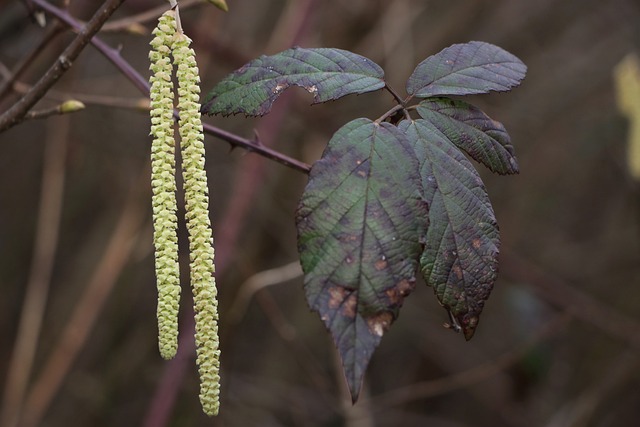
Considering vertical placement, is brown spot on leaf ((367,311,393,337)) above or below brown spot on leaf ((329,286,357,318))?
below

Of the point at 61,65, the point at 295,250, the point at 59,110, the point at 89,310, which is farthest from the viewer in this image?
the point at 295,250

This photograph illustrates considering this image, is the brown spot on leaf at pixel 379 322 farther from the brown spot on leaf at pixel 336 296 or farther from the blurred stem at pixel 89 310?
the blurred stem at pixel 89 310

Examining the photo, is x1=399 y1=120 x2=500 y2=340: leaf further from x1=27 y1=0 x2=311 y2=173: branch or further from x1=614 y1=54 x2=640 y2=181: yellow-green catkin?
x1=614 y1=54 x2=640 y2=181: yellow-green catkin

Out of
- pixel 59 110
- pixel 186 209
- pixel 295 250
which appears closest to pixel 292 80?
pixel 186 209

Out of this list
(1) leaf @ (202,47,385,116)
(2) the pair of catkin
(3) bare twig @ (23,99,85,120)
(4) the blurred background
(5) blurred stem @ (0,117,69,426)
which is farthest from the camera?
(4) the blurred background

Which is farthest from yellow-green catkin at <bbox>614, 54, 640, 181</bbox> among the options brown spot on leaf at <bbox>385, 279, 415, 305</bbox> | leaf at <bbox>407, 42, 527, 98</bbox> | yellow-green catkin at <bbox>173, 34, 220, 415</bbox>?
yellow-green catkin at <bbox>173, 34, 220, 415</bbox>

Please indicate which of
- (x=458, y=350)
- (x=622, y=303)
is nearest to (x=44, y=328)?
(x=458, y=350)

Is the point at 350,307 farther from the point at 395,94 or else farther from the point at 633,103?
the point at 633,103
